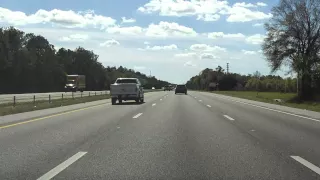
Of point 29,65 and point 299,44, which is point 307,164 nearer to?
point 299,44

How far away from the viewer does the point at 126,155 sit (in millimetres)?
9633

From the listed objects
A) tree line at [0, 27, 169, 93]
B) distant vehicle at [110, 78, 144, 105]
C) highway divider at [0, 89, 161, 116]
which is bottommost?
highway divider at [0, 89, 161, 116]

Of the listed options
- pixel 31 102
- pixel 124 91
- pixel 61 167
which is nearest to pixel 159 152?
pixel 61 167

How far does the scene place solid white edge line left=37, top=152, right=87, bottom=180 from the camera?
7.45m

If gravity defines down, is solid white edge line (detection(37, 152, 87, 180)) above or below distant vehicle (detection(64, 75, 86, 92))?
below

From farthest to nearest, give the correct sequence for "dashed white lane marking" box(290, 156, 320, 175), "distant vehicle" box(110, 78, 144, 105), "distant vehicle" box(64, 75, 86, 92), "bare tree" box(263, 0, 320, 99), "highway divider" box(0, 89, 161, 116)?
"distant vehicle" box(64, 75, 86, 92)
"bare tree" box(263, 0, 320, 99)
"distant vehicle" box(110, 78, 144, 105)
"highway divider" box(0, 89, 161, 116)
"dashed white lane marking" box(290, 156, 320, 175)

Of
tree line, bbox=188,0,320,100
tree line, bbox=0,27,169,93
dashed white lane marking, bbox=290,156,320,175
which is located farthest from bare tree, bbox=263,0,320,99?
dashed white lane marking, bbox=290,156,320,175

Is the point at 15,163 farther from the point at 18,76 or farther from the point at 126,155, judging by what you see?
the point at 18,76

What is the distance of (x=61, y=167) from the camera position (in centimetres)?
826

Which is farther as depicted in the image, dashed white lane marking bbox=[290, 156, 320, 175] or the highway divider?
the highway divider

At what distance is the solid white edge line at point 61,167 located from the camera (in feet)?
24.5

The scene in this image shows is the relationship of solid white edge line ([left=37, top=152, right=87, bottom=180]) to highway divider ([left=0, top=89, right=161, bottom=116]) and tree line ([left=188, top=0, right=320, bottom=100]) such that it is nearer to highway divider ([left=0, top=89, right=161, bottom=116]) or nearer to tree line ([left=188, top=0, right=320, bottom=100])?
highway divider ([left=0, top=89, right=161, bottom=116])

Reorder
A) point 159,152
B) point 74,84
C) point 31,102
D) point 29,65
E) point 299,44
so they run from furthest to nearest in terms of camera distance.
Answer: point 29,65, point 74,84, point 299,44, point 31,102, point 159,152

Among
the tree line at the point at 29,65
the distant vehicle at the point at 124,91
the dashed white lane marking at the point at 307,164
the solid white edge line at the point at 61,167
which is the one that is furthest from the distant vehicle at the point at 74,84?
the dashed white lane marking at the point at 307,164
